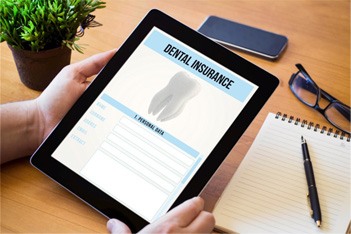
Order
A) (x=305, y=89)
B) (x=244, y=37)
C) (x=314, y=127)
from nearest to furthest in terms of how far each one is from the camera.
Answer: (x=314, y=127)
(x=305, y=89)
(x=244, y=37)

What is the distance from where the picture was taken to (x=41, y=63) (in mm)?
1035

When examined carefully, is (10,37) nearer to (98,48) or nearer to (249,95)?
(98,48)

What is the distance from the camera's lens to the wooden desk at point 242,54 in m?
0.87

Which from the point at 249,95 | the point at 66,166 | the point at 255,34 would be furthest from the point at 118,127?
the point at 255,34

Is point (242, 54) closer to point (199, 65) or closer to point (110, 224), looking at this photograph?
point (199, 65)

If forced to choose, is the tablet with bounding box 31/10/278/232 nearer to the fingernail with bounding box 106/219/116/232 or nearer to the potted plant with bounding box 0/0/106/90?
the fingernail with bounding box 106/219/116/232

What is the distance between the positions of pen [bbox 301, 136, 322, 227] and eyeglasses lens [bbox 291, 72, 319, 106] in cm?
17

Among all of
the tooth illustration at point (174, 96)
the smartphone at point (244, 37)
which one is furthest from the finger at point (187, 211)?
the smartphone at point (244, 37)

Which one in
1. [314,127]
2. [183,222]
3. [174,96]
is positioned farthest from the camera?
[314,127]

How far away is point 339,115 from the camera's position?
1.11 metres

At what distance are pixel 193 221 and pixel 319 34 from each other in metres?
0.70

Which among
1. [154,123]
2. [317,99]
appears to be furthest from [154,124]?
[317,99]

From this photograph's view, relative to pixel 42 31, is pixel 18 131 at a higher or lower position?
lower

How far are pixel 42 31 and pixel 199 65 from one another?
0.97 feet
